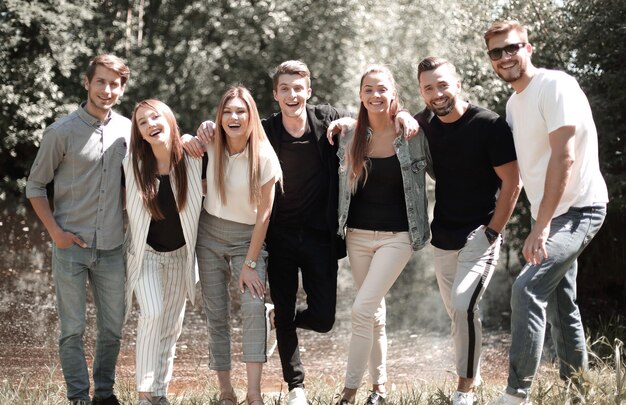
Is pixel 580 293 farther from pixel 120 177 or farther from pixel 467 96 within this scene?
pixel 120 177

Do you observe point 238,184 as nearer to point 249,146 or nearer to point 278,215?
point 249,146

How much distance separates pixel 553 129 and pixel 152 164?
7.34 ft

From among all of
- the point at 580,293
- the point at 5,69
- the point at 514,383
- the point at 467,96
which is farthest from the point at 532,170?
the point at 5,69

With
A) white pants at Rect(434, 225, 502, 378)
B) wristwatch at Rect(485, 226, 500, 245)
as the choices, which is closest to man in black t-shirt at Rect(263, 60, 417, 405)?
white pants at Rect(434, 225, 502, 378)

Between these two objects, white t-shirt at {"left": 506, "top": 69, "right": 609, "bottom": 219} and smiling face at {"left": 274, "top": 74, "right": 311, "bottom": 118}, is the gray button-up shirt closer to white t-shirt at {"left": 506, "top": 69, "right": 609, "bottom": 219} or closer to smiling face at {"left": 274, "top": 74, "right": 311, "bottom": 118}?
smiling face at {"left": 274, "top": 74, "right": 311, "bottom": 118}

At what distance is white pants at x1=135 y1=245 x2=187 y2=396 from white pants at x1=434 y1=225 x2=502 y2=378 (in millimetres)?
1594

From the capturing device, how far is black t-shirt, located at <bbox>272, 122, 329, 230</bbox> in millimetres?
5090

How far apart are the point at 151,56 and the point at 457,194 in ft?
54.4

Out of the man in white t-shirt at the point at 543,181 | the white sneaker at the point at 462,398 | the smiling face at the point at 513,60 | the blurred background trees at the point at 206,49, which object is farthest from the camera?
the blurred background trees at the point at 206,49

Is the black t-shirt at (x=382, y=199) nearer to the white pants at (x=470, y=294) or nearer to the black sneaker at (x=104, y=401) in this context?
the white pants at (x=470, y=294)

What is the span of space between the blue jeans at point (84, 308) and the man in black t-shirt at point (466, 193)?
193 cm

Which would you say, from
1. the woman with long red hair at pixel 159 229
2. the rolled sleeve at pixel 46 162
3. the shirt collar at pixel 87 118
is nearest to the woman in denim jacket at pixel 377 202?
the woman with long red hair at pixel 159 229

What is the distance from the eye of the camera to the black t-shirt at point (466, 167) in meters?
4.78

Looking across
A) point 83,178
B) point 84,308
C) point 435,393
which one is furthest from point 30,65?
point 435,393
